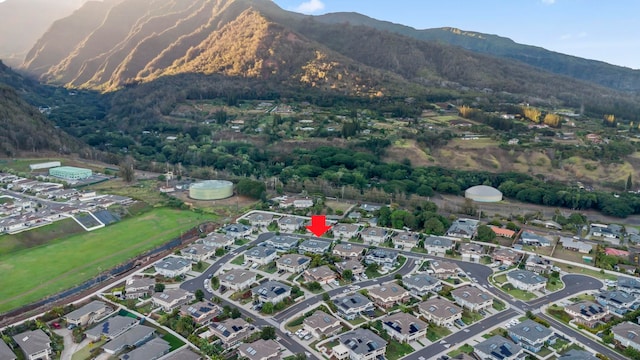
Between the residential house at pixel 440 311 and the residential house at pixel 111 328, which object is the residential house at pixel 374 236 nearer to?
the residential house at pixel 440 311

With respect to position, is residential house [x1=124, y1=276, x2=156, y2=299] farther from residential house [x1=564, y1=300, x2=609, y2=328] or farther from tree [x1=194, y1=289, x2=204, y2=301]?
residential house [x1=564, y1=300, x2=609, y2=328]

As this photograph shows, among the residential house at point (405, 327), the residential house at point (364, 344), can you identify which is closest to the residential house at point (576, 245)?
the residential house at point (405, 327)

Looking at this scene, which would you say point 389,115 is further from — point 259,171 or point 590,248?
point 590,248

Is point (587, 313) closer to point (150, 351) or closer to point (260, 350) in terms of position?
point (260, 350)

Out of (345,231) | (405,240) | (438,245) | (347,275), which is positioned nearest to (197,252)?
(347,275)

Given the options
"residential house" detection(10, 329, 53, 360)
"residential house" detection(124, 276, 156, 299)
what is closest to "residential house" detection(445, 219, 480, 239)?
"residential house" detection(124, 276, 156, 299)

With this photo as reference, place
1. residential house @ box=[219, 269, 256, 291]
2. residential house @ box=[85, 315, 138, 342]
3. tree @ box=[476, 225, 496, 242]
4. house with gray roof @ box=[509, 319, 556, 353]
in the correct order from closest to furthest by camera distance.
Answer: house with gray roof @ box=[509, 319, 556, 353] < residential house @ box=[85, 315, 138, 342] < residential house @ box=[219, 269, 256, 291] < tree @ box=[476, 225, 496, 242]

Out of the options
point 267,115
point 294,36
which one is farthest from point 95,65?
point 267,115
